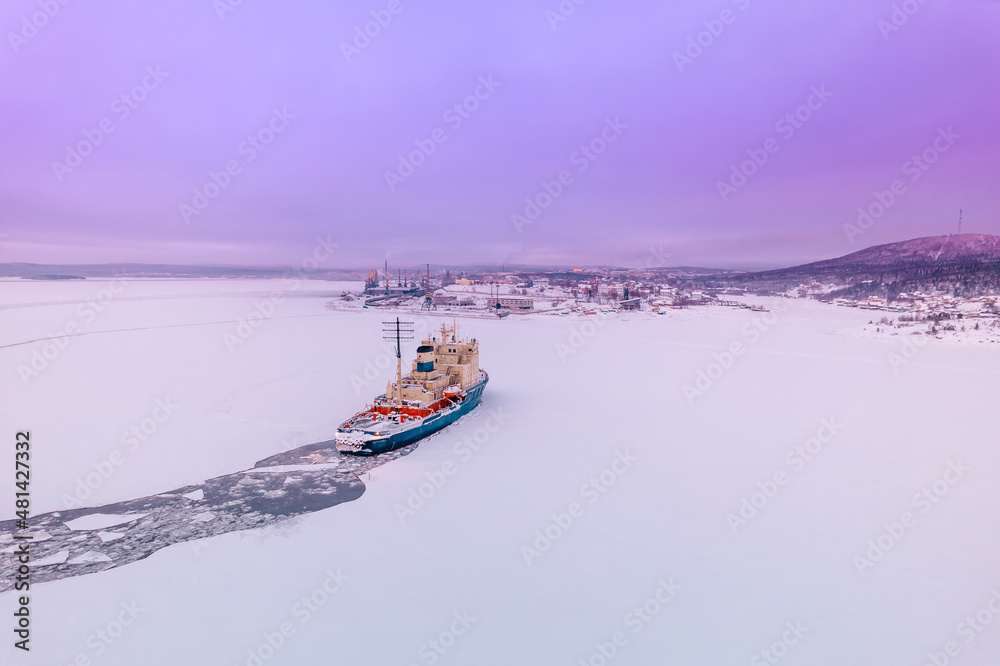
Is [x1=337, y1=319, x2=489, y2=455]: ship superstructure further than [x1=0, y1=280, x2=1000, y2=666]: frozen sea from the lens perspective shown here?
Yes

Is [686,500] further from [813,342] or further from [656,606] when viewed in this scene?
[813,342]

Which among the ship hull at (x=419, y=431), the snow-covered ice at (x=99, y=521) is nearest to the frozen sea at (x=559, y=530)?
the ship hull at (x=419, y=431)

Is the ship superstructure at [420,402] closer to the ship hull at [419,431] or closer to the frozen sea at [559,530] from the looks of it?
the ship hull at [419,431]

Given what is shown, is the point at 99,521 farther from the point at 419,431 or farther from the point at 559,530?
the point at 559,530

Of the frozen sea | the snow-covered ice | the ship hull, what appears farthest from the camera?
the ship hull

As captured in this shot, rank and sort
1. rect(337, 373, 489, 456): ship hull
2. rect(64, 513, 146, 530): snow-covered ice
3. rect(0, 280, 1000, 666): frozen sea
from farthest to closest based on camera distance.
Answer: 1. rect(337, 373, 489, 456): ship hull
2. rect(64, 513, 146, 530): snow-covered ice
3. rect(0, 280, 1000, 666): frozen sea

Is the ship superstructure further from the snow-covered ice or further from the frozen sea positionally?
the snow-covered ice

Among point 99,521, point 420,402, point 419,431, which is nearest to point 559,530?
point 419,431

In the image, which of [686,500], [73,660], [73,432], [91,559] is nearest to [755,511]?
[686,500]

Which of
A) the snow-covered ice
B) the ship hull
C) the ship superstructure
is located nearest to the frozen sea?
the ship hull
